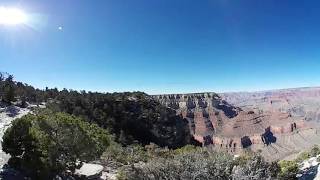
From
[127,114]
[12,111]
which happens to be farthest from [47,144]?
[127,114]

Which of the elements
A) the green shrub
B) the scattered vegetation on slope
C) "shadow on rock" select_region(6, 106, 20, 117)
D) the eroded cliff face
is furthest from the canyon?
the green shrub

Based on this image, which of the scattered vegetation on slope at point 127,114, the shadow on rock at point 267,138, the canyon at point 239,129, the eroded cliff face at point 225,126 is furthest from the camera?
the shadow on rock at point 267,138

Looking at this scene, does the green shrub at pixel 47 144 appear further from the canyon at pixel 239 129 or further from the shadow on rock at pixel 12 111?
the canyon at pixel 239 129

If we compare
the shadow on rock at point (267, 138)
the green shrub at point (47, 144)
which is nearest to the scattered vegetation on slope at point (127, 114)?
the green shrub at point (47, 144)

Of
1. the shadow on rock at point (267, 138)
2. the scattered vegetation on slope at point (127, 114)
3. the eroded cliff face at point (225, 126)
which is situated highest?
the scattered vegetation on slope at point (127, 114)

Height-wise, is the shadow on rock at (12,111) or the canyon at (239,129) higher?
the shadow on rock at (12,111)

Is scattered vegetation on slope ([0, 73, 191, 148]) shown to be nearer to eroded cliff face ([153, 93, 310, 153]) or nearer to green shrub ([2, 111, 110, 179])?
green shrub ([2, 111, 110, 179])
